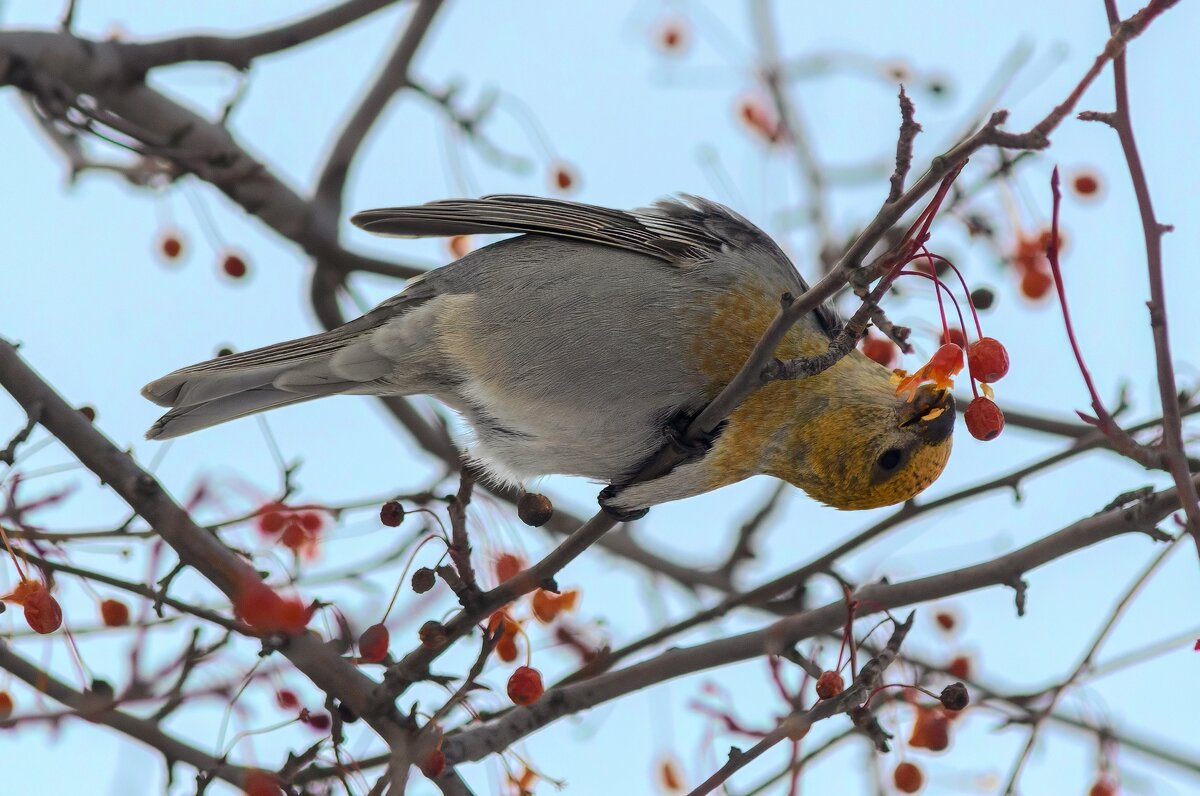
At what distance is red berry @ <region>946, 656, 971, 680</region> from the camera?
15.0 feet

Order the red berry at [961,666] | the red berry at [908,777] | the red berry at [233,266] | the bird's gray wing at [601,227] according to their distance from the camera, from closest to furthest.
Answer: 1. the red berry at [908,777]
2. the bird's gray wing at [601,227]
3. the red berry at [961,666]
4. the red berry at [233,266]

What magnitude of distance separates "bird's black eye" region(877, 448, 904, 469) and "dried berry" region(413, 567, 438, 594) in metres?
1.82

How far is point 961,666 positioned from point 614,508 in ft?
5.66

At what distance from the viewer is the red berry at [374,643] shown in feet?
10.9

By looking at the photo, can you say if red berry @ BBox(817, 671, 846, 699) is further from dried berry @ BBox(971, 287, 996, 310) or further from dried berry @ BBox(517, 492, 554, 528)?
dried berry @ BBox(971, 287, 996, 310)

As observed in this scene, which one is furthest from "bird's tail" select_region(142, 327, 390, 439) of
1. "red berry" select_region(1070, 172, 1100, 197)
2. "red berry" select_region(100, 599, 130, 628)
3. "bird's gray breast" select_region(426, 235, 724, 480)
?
"red berry" select_region(1070, 172, 1100, 197)

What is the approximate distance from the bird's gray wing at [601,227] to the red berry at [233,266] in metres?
1.23

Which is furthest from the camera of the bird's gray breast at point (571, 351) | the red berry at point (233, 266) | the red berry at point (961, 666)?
the red berry at point (233, 266)

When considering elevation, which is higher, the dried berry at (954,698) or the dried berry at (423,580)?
the dried berry at (423,580)

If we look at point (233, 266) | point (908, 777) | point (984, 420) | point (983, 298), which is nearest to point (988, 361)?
point (984, 420)

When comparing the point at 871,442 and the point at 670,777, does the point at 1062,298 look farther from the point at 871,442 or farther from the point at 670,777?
the point at 670,777

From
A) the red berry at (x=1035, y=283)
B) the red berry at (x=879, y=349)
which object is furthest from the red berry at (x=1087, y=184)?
the red berry at (x=879, y=349)

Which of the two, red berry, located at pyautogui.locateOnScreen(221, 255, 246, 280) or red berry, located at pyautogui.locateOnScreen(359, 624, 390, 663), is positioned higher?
red berry, located at pyautogui.locateOnScreen(221, 255, 246, 280)

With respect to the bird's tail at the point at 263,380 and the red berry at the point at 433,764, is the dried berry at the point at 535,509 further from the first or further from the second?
the bird's tail at the point at 263,380
